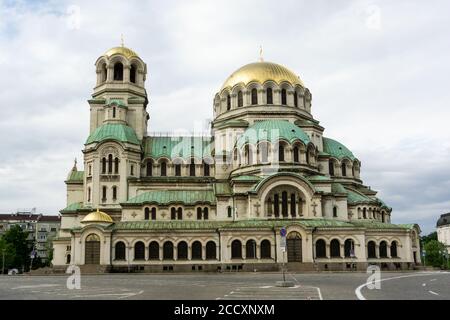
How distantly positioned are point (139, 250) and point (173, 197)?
8980mm

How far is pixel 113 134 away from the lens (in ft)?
226

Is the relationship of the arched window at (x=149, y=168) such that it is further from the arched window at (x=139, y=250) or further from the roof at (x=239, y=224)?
the arched window at (x=139, y=250)

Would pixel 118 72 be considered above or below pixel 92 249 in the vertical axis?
above

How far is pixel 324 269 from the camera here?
5900 cm

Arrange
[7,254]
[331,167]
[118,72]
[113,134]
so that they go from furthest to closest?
1. [7,254]
2. [331,167]
3. [118,72]
4. [113,134]

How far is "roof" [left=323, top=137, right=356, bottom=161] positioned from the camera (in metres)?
76.5

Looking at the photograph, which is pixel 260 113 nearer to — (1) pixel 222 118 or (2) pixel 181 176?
(1) pixel 222 118

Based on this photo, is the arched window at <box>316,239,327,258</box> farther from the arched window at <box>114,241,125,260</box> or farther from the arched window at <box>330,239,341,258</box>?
the arched window at <box>114,241,125,260</box>

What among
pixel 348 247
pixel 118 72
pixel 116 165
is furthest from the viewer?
pixel 118 72

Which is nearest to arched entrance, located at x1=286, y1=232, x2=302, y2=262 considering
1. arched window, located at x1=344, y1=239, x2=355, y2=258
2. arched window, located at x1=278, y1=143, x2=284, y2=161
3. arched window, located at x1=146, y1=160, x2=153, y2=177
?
arched window, located at x1=344, y1=239, x2=355, y2=258

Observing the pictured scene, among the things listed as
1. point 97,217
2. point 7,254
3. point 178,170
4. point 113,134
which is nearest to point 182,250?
point 97,217

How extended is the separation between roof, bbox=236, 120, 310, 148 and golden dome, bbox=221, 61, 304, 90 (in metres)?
8.24

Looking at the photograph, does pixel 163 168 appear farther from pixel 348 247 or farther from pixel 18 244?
pixel 18 244
